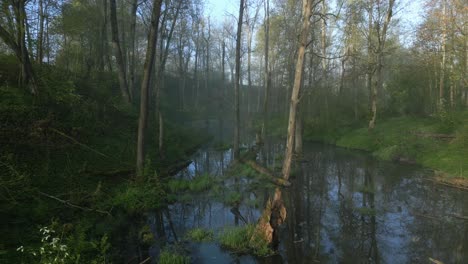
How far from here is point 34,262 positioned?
4.74 m

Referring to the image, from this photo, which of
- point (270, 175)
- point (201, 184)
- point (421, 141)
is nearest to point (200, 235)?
point (201, 184)

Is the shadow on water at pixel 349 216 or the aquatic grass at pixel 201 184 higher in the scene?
the aquatic grass at pixel 201 184

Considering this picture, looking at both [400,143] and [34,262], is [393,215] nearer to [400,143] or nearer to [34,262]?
[34,262]

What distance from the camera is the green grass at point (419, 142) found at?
14.1m

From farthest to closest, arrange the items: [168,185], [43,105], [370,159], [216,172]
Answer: [370,159] → [216,172] → [168,185] → [43,105]

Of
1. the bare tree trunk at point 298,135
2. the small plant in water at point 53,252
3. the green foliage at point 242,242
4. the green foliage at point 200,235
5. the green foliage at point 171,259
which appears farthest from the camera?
the bare tree trunk at point 298,135

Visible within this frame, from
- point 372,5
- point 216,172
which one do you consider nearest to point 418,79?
point 372,5

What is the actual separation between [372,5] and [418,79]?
7.11m

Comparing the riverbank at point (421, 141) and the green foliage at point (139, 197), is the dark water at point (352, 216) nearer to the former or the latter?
the green foliage at point (139, 197)

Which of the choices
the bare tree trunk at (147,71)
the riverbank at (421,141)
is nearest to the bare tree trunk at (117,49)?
the bare tree trunk at (147,71)

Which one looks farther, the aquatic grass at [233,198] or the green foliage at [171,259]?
the aquatic grass at [233,198]

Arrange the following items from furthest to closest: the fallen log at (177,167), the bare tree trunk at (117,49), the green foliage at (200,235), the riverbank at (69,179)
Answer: the bare tree trunk at (117,49), the fallen log at (177,167), the green foliage at (200,235), the riverbank at (69,179)

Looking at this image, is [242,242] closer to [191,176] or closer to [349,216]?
[349,216]

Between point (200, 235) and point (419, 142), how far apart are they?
15577 mm
